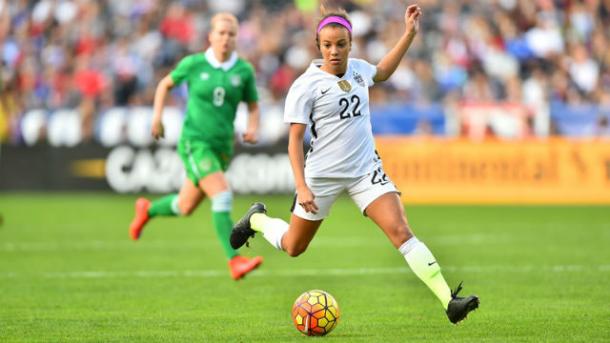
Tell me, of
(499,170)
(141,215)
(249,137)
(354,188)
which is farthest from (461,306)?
(499,170)

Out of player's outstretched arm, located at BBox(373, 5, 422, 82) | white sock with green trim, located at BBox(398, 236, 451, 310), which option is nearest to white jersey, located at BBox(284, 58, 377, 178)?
player's outstretched arm, located at BBox(373, 5, 422, 82)

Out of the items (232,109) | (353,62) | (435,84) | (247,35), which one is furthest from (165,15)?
(353,62)

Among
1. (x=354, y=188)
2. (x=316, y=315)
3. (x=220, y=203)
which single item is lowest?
(x=220, y=203)

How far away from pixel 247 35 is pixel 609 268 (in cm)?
1708

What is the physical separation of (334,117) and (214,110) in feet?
13.0

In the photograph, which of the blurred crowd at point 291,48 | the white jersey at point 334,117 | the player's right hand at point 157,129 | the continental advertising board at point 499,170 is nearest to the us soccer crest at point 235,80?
the player's right hand at point 157,129

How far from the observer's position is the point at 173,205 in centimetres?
1294

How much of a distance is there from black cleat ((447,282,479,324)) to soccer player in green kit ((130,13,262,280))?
13.9ft

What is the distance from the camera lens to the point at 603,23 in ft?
88.6

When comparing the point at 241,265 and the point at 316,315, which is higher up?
the point at 316,315

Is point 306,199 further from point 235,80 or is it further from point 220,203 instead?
point 235,80

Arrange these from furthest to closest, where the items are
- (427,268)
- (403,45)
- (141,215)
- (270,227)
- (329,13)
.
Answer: (141,215) → (270,227) → (403,45) → (329,13) → (427,268)

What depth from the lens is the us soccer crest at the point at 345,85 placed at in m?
8.58

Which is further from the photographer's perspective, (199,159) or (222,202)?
(199,159)
